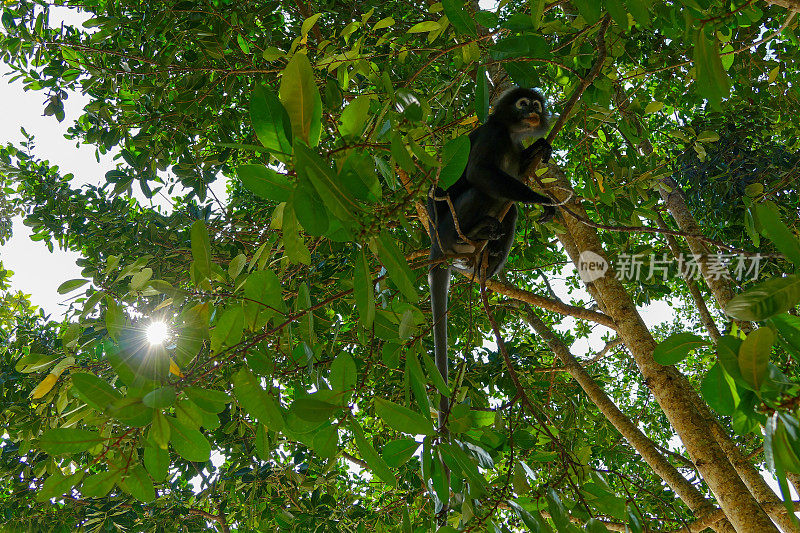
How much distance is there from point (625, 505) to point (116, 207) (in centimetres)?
329

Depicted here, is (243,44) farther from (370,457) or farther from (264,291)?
(370,457)

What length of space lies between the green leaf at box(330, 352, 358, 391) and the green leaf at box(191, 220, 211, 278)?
330mm

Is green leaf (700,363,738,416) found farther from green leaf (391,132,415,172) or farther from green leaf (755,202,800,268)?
green leaf (391,132,415,172)

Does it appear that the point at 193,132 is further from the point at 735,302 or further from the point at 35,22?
the point at 735,302

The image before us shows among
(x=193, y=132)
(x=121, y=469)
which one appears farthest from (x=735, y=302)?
(x=193, y=132)

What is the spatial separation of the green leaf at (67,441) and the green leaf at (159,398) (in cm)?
19

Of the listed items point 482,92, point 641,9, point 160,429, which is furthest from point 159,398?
point 641,9

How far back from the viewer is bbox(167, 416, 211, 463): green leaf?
112cm

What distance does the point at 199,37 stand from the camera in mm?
2547

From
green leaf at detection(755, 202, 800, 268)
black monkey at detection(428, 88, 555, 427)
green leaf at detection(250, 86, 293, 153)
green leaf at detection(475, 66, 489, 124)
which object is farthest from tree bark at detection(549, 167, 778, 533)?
green leaf at detection(250, 86, 293, 153)

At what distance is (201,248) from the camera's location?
3.77ft

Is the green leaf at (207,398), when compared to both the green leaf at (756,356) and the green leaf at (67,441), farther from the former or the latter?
the green leaf at (756,356)

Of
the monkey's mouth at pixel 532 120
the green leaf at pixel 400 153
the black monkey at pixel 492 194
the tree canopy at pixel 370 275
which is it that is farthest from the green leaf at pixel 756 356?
the monkey's mouth at pixel 532 120

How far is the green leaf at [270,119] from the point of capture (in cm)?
87
